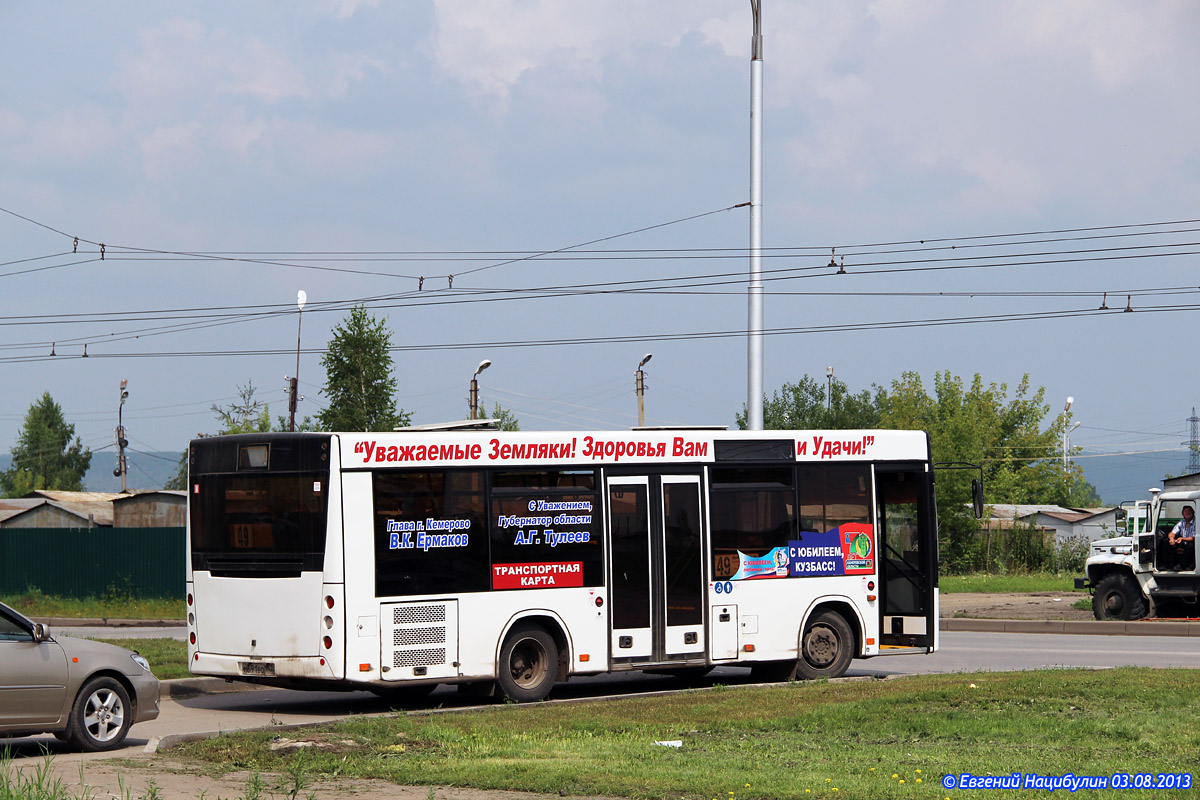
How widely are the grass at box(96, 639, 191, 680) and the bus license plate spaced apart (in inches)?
74.4

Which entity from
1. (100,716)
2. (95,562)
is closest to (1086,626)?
(100,716)

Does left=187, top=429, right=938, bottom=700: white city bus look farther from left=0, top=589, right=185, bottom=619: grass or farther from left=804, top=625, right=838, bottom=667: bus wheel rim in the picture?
left=0, top=589, right=185, bottom=619: grass

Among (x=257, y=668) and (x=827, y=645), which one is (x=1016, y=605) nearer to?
(x=827, y=645)

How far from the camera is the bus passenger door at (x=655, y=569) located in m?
15.7

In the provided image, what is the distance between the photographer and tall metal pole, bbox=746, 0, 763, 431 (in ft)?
83.3

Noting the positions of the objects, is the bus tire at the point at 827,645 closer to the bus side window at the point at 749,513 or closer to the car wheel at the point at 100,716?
the bus side window at the point at 749,513

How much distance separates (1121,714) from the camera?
12133mm

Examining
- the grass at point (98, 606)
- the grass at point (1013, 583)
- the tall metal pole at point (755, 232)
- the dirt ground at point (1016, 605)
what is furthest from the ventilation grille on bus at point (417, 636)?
the grass at point (1013, 583)

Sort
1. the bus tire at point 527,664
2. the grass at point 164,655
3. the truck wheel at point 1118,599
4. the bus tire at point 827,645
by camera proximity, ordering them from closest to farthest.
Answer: the bus tire at point 527,664, the bus tire at point 827,645, the grass at point 164,655, the truck wheel at point 1118,599

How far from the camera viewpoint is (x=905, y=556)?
58.6 feet

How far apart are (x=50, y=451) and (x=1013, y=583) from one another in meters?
101

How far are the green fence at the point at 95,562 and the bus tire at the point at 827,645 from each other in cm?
2347

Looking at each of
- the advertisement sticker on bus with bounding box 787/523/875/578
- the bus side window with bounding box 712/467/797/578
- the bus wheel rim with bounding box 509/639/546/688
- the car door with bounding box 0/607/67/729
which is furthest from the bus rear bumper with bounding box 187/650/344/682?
the advertisement sticker on bus with bounding box 787/523/875/578

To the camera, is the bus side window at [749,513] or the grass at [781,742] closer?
the grass at [781,742]
